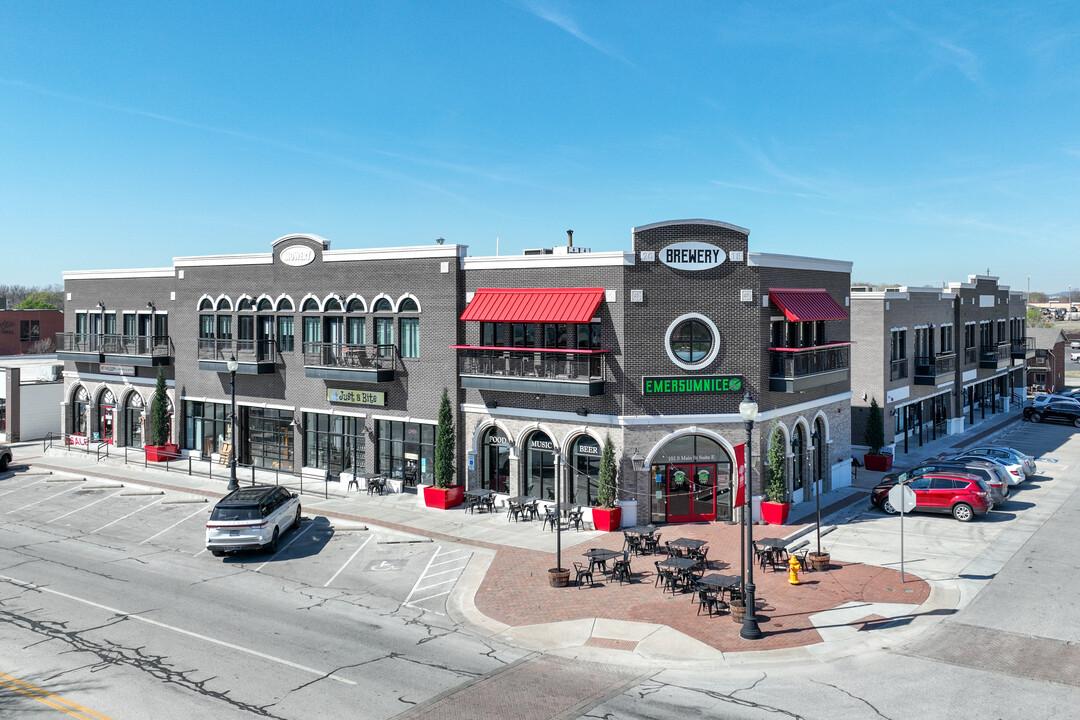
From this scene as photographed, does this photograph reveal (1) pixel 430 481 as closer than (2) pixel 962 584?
No

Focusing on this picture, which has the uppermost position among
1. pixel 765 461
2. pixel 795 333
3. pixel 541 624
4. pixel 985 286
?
pixel 985 286

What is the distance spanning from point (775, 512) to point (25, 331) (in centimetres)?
7242

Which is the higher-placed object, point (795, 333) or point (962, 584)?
point (795, 333)

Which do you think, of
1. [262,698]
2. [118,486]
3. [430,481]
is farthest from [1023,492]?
[118,486]

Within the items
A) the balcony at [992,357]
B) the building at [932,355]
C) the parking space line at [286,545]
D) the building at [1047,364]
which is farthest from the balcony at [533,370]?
the building at [1047,364]

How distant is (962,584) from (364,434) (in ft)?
76.2

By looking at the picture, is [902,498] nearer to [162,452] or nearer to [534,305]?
[534,305]

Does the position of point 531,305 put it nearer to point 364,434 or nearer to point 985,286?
point 364,434

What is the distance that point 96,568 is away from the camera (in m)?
23.2

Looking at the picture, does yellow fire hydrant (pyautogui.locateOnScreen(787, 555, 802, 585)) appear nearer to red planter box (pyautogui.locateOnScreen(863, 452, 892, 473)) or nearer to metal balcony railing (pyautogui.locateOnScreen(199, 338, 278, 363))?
red planter box (pyautogui.locateOnScreen(863, 452, 892, 473))

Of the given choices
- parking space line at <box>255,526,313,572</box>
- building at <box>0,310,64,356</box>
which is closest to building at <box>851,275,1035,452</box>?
parking space line at <box>255,526,313,572</box>

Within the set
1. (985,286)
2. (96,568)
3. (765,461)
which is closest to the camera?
(96,568)

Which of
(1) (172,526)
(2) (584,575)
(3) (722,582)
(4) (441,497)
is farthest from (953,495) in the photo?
(1) (172,526)

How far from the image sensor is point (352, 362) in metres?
33.8
